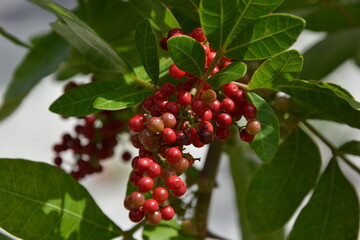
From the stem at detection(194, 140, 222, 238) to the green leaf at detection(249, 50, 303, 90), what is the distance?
0.26m

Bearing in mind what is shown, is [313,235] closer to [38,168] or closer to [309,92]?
[309,92]

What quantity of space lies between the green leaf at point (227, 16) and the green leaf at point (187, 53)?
2 cm

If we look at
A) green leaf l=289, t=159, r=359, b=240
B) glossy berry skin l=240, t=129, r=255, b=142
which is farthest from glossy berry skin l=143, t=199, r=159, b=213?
green leaf l=289, t=159, r=359, b=240

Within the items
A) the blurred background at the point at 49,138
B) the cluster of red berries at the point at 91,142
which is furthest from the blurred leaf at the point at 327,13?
the blurred background at the point at 49,138

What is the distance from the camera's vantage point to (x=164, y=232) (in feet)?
2.46

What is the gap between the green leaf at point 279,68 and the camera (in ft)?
1.77

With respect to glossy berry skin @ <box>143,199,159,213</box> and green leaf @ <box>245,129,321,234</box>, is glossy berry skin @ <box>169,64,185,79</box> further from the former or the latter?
green leaf @ <box>245,129,321,234</box>

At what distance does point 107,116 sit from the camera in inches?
33.4

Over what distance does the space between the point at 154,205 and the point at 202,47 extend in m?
0.15

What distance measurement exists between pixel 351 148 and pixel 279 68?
235 millimetres

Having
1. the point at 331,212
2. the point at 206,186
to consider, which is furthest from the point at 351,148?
the point at 206,186

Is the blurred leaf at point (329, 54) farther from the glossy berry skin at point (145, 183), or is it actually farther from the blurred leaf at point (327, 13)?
the glossy berry skin at point (145, 183)

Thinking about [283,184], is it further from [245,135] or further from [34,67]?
[34,67]

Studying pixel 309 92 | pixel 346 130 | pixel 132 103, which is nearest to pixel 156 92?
pixel 132 103
